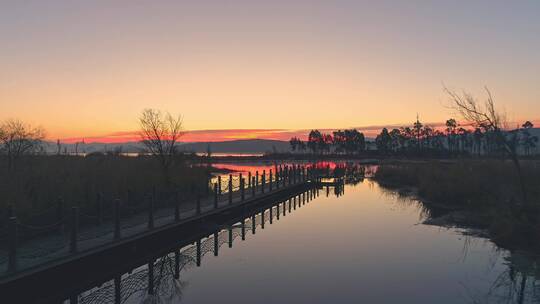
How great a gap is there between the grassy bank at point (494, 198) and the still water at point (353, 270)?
1.10 metres

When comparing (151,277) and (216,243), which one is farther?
(216,243)

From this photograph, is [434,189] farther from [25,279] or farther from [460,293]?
[25,279]

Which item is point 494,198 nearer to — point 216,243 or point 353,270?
point 353,270

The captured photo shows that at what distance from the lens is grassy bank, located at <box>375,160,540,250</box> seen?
18.2 m

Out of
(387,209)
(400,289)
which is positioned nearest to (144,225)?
(400,289)

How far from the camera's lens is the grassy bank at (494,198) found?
717 inches

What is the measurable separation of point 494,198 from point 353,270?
13.3 metres

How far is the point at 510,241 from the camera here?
18.0m

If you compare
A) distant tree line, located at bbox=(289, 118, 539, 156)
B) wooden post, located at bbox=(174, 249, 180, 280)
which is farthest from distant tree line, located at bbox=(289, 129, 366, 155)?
wooden post, located at bbox=(174, 249, 180, 280)

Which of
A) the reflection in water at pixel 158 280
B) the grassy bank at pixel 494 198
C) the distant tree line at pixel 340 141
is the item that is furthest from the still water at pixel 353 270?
the distant tree line at pixel 340 141

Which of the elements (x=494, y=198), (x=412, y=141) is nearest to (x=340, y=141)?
(x=412, y=141)

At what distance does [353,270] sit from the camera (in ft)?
50.7

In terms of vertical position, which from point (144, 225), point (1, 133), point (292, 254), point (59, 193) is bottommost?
point (292, 254)

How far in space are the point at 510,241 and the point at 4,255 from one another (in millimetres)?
16667
